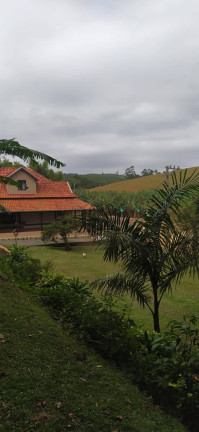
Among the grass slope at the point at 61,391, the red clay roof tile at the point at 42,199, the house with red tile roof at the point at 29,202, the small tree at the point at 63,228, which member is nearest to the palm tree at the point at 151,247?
the grass slope at the point at 61,391

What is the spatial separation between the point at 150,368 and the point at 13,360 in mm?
1658

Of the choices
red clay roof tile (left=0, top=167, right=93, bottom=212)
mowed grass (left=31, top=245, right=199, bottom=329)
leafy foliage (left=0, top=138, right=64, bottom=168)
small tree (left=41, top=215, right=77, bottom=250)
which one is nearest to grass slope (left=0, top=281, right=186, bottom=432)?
mowed grass (left=31, top=245, right=199, bottom=329)

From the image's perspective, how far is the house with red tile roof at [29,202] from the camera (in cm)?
2494

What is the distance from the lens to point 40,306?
5914mm

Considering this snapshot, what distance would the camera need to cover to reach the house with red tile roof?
982 inches

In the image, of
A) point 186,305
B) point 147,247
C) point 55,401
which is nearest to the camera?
point 55,401

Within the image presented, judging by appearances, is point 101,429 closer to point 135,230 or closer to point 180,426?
point 180,426

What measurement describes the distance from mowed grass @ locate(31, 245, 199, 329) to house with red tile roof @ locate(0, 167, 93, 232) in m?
4.89

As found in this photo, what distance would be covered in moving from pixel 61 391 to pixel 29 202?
23.2 metres

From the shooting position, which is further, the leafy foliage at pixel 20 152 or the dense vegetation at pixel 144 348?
the leafy foliage at pixel 20 152

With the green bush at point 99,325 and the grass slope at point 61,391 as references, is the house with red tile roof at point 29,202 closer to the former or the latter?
the green bush at point 99,325

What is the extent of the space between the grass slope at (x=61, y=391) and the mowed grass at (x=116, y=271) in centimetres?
116

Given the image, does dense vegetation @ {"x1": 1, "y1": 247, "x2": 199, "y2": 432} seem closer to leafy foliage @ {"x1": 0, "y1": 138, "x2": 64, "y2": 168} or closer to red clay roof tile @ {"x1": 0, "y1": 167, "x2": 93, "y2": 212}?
leafy foliage @ {"x1": 0, "y1": 138, "x2": 64, "y2": 168}

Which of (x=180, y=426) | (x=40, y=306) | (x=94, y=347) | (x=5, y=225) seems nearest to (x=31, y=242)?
(x=5, y=225)
